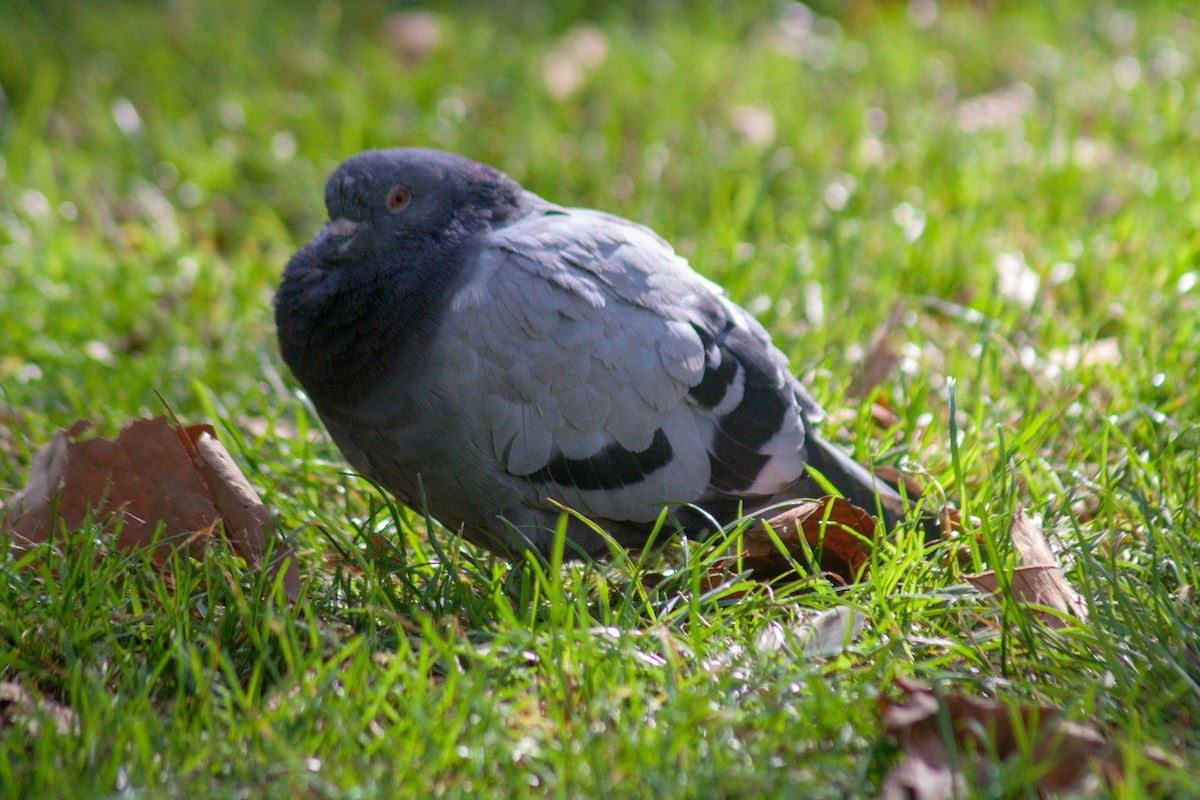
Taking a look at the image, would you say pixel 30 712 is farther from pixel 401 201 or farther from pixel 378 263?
pixel 401 201

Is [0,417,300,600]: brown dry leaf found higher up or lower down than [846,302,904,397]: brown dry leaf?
lower down

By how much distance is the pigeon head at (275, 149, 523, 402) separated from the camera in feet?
8.37

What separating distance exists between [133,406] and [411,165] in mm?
1343

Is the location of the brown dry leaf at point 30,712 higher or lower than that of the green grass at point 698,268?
lower

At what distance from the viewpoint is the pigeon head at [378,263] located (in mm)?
2551

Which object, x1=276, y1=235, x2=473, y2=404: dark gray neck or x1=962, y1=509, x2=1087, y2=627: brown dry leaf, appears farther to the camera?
x1=276, y1=235, x2=473, y2=404: dark gray neck

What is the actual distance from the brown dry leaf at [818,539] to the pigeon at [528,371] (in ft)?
0.38

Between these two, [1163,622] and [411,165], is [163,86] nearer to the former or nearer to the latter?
[411,165]

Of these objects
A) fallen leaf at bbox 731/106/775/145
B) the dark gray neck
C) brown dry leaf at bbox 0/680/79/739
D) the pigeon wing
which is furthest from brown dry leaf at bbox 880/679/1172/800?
fallen leaf at bbox 731/106/775/145

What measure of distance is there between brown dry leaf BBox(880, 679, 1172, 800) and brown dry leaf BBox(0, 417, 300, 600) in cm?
142

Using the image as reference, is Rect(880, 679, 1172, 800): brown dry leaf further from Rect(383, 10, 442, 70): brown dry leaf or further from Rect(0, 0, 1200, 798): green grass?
Rect(383, 10, 442, 70): brown dry leaf

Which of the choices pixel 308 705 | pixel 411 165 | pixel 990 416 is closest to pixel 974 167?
pixel 990 416

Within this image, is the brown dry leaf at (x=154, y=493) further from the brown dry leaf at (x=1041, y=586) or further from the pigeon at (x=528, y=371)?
the brown dry leaf at (x=1041, y=586)

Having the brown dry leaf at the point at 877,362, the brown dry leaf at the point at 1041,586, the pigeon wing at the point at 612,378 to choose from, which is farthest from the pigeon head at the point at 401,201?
the brown dry leaf at the point at 1041,586
